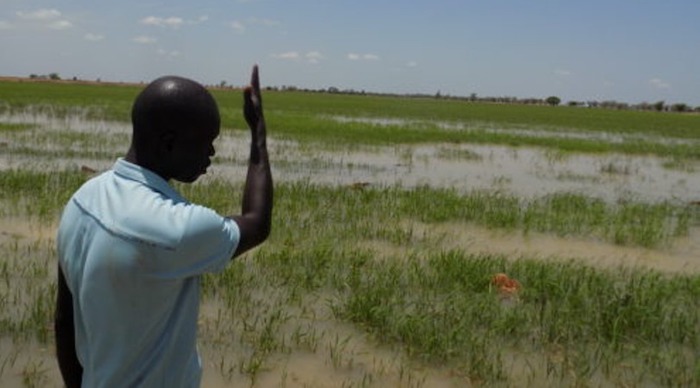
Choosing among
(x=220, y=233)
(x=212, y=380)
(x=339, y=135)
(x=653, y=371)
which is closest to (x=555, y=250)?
(x=653, y=371)

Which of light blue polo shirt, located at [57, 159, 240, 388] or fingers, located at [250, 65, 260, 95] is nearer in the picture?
light blue polo shirt, located at [57, 159, 240, 388]

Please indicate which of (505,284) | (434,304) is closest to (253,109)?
(434,304)

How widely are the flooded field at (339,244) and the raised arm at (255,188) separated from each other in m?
2.26

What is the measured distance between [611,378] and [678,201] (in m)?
8.20

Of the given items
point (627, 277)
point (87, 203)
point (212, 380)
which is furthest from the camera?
point (627, 277)

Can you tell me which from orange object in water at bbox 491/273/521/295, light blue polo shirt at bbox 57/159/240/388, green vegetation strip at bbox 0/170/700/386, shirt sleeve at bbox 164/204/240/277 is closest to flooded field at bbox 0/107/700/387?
green vegetation strip at bbox 0/170/700/386

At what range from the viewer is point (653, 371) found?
403cm

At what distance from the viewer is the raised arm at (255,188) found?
1.47 metres

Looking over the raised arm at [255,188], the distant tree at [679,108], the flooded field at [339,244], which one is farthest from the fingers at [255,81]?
the distant tree at [679,108]

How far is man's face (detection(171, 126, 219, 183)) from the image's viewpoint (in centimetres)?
140

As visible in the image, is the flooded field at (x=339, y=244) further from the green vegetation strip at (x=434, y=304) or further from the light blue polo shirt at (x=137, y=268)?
the light blue polo shirt at (x=137, y=268)

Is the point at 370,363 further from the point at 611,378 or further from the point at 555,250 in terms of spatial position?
the point at 555,250

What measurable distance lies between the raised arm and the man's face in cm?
12

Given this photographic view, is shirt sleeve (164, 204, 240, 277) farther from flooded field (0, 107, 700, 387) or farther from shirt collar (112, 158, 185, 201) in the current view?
flooded field (0, 107, 700, 387)
